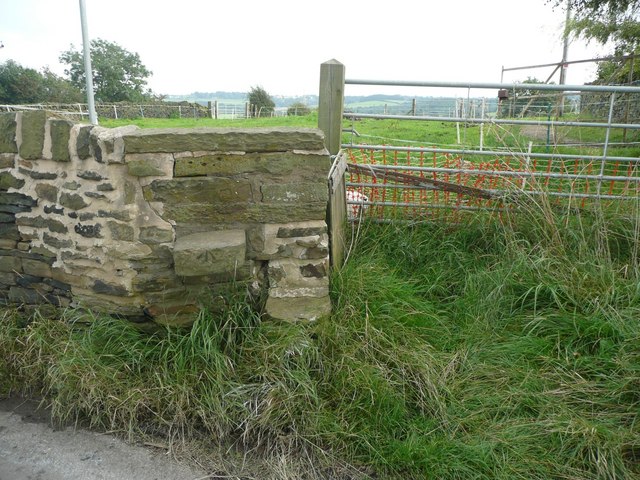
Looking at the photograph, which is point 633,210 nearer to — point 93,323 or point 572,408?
point 572,408

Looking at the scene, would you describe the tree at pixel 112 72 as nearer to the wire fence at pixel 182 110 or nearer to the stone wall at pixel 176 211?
the wire fence at pixel 182 110

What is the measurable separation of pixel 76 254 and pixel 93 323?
0.48m

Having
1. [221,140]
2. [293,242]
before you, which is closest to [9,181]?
[221,140]

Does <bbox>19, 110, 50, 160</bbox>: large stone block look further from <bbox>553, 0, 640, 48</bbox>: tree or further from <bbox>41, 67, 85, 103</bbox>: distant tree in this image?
<bbox>41, 67, 85, 103</bbox>: distant tree

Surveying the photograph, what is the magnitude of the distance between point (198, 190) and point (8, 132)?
1.44 meters

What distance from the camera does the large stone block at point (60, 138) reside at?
3.15m

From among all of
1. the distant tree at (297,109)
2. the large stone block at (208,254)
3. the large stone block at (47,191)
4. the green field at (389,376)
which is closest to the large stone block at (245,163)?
the large stone block at (208,254)

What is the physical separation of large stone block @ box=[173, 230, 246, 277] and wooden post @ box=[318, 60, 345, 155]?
4.63ft

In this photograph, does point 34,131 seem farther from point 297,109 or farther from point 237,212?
point 297,109

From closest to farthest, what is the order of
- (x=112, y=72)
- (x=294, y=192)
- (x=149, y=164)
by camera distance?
(x=149, y=164) → (x=294, y=192) → (x=112, y=72)

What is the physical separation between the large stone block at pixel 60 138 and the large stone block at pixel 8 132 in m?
0.34

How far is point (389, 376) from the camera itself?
9.59ft

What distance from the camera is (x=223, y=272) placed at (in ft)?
9.97

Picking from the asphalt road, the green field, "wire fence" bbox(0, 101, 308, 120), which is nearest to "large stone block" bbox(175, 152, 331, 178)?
the green field
